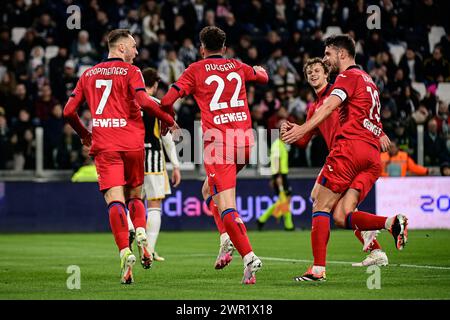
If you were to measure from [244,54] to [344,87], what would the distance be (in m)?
14.7

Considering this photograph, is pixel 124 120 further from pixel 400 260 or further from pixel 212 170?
pixel 400 260

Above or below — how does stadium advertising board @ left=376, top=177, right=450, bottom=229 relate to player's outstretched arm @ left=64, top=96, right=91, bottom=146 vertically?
below

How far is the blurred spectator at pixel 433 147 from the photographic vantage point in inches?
856

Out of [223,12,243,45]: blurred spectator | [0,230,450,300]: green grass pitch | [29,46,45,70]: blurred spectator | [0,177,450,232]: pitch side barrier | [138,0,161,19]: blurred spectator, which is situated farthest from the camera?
[223,12,243,45]: blurred spectator

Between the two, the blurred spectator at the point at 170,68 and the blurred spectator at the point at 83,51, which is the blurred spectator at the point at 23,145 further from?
the blurred spectator at the point at 170,68

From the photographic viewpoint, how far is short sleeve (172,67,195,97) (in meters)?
10.3

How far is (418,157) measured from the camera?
21.9 m

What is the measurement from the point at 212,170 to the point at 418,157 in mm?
12285

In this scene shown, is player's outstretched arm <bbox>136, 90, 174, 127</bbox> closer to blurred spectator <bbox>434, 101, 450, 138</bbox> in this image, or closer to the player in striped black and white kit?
the player in striped black and white kit

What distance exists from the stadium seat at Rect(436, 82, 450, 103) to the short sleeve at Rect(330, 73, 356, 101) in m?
14.7

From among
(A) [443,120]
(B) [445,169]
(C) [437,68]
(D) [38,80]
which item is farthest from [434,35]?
(D) [38,80]

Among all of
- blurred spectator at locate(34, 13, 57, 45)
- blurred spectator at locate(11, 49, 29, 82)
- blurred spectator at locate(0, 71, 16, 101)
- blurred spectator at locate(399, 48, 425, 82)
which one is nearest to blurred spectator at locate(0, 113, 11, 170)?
blurred spectator at locate(0, 71, 16, 101)

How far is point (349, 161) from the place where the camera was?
33.6 ft

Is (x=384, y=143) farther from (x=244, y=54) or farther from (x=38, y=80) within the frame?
(x=244, y=54)
